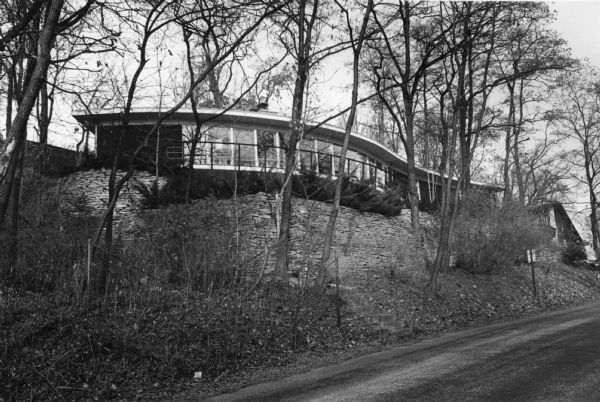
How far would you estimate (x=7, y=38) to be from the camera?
9977mm

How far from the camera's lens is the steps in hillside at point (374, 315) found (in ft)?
42.8

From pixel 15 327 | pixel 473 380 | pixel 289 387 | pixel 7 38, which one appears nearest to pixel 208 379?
pixel 289 387

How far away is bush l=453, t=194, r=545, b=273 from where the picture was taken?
20.5 metres

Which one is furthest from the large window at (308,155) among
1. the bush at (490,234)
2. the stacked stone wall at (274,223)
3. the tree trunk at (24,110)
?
the tree trunk at (24,110)

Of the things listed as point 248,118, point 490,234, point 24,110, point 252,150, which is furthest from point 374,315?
point 248,118

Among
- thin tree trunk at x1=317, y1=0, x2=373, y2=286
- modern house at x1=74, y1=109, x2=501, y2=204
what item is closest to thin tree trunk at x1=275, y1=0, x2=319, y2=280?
thin tree trunk at x1=317, y1=0, x2=373, y2=286

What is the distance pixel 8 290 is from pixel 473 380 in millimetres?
6907

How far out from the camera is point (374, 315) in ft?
43.1

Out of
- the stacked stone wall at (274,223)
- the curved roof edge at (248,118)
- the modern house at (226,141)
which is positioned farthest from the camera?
the modern house at (226,141)

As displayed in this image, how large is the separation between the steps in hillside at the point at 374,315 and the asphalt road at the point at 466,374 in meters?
1.89

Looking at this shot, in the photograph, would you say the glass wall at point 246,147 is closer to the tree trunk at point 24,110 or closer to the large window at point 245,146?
the large window at point 245,146

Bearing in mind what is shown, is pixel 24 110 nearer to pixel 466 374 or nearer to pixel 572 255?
pixel 466 374

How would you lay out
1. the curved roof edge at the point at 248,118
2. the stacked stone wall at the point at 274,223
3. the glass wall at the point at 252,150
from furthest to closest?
the glass wall at the point at 252,150
the curved roof edge at the point at 248,118
the stacked stone wall at the point at 274,223

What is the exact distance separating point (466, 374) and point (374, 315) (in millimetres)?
5532
